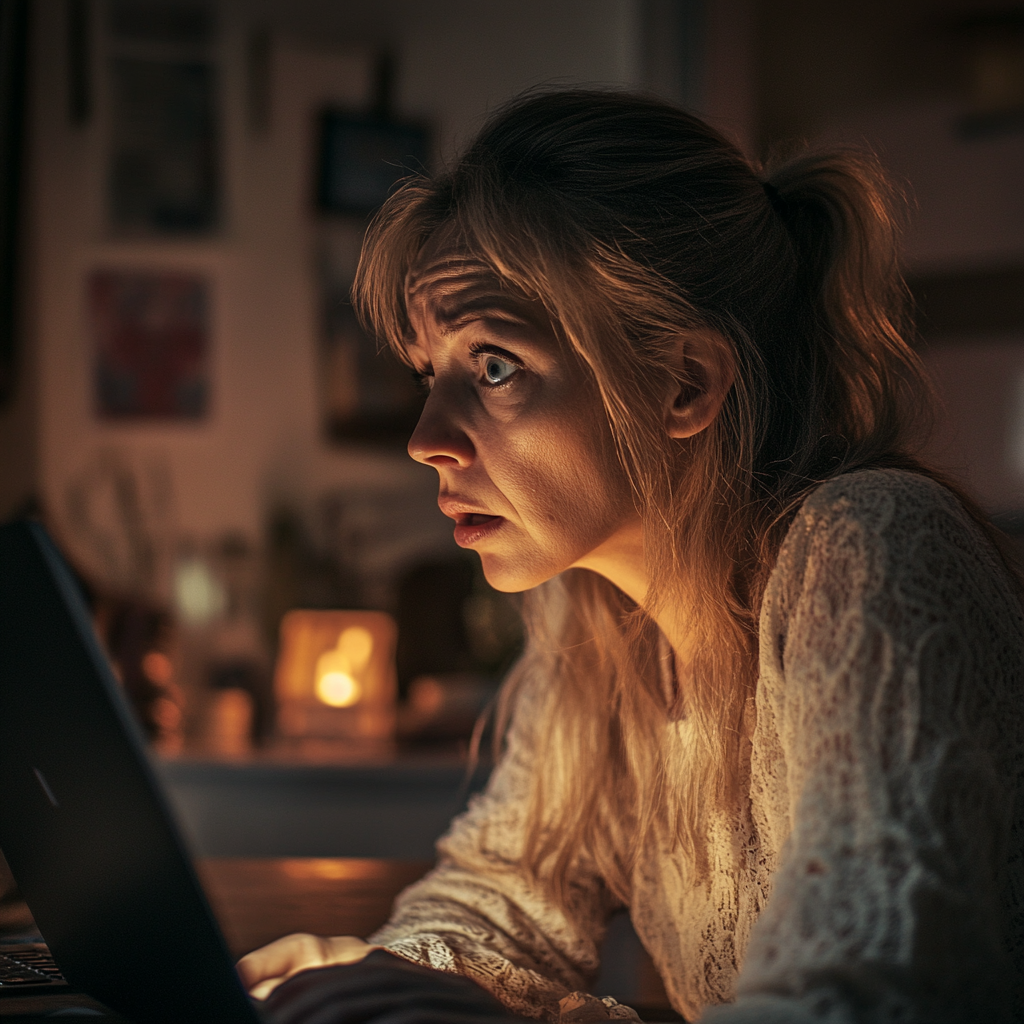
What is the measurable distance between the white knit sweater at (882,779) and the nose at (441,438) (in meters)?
0.28

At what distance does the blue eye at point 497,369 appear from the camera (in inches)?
33.4

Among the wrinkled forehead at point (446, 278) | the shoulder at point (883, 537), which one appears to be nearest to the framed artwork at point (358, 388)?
the wrinkled forehead at point (446, 278)

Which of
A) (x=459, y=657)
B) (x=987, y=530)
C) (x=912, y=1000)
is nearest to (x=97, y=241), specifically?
(x=459, y=657)

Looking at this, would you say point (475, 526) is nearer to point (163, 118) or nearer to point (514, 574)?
point (514, 574)

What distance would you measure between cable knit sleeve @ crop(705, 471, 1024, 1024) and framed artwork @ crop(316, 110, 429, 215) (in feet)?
7.81

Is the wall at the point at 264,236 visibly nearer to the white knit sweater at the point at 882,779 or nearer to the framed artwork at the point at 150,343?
the framed artwork at the point at 150,343

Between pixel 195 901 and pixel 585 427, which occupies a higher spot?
pixel 585 427

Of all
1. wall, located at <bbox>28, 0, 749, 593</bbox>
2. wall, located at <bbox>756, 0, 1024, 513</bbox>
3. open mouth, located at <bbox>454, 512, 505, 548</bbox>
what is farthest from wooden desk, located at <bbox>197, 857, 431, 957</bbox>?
wall, located at <bbox>756, 0, 1024, 513</bbox>

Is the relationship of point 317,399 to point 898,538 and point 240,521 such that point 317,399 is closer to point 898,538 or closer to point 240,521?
point 240,521

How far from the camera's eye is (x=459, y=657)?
2.74 metres

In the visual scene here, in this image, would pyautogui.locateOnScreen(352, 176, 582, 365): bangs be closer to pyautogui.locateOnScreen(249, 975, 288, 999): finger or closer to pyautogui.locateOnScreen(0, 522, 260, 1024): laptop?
pyautogui.locateOnScreen(0, 522, 260, 1024): laptop

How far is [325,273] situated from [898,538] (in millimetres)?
2432

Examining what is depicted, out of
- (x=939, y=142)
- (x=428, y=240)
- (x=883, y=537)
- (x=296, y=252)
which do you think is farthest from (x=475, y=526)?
(x=939, y=142)

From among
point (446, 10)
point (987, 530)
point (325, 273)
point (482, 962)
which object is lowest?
point (482, 962)
